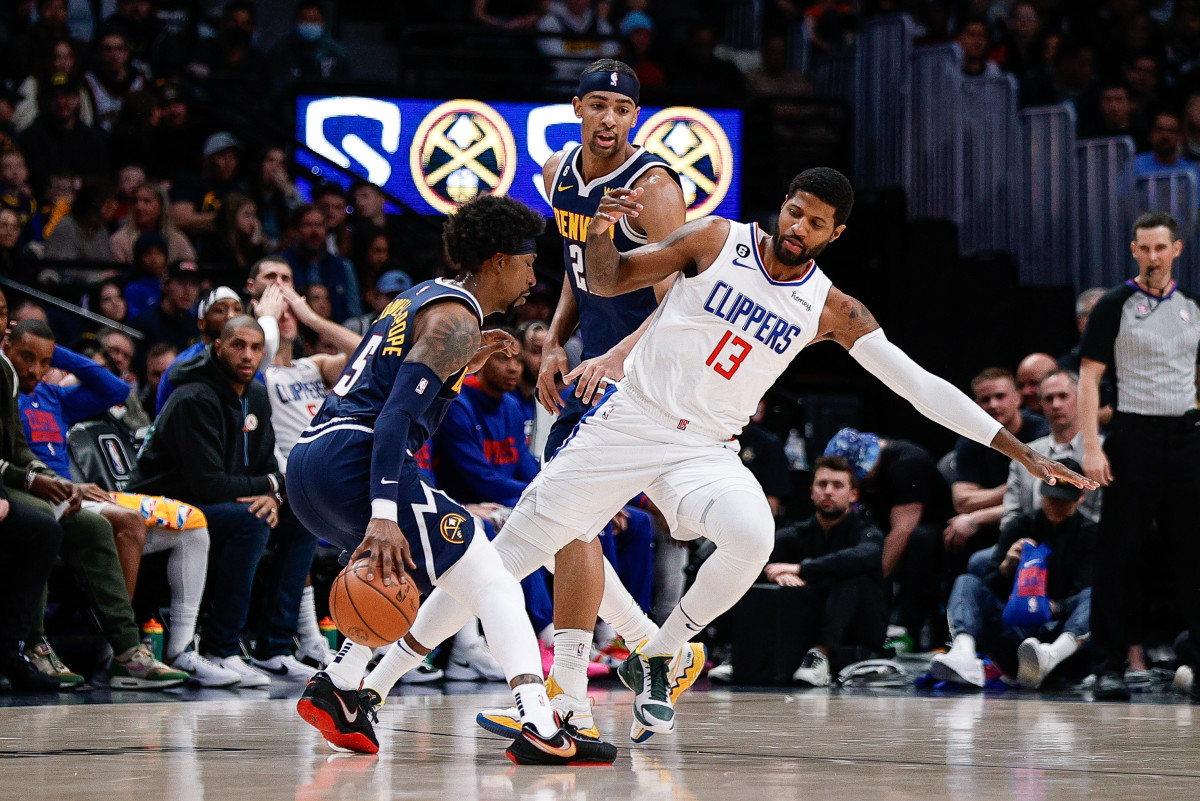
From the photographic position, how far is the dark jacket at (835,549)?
27.8 ft

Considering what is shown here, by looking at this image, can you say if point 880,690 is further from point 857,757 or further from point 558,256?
point 558,256

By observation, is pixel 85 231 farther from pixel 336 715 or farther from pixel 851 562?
pixel 336 715

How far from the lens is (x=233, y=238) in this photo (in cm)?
1091

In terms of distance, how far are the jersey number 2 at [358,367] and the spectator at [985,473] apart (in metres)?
5.24

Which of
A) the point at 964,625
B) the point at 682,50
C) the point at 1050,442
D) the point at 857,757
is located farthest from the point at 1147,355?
the point at 682,50

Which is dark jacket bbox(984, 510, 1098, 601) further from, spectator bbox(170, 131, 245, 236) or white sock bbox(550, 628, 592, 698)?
spectator bbox(170, 131, 245, 236)

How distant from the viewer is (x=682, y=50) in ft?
48.8

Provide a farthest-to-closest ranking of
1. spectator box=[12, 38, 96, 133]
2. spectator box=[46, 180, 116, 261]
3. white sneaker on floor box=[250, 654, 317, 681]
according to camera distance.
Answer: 1. spectator box=[12, 38, 96, 133]
2. spectator box=[46, 180, 116, 261]
3. white sneaker on floor box=[250, 654, 317, 681]

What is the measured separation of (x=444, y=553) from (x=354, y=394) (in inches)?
25.0

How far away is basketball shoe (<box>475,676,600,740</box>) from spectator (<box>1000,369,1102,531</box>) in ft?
14.4

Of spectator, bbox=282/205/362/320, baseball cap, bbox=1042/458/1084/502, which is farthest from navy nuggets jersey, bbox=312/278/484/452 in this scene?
spectator, bbox=282/205/362/320

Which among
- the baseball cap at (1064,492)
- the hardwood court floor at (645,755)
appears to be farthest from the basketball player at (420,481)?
the baseball cap at (1064,492)

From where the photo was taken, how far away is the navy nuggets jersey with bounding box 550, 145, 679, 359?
5.83m

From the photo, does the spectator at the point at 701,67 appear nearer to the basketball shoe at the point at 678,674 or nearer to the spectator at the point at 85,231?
the spectator at the point at 85,231
